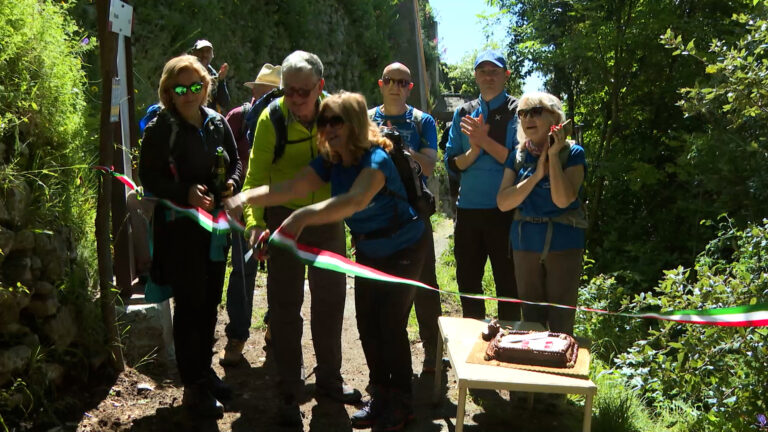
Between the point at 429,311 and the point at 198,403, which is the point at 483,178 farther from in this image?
the point at 198,403

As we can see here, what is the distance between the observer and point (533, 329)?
4.36 metres

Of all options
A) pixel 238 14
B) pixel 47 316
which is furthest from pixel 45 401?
pixel 238 14

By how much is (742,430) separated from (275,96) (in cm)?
328

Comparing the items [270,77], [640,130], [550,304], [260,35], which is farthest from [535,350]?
[260,35]

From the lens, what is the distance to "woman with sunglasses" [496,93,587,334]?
425 cm

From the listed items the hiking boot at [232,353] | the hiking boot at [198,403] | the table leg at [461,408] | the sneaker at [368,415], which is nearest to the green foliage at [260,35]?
the hiking boot at [232,353]

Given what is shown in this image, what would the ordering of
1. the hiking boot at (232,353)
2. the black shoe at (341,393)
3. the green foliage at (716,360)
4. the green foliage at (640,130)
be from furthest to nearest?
the green foliage at (640,130), the hiking boot at (232,353), the black shoe at (341,393), the green foliage at (716,360)

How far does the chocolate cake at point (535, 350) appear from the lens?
373cm

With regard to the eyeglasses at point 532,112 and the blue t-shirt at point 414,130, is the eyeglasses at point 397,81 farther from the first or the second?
the eyeglasses at point 532,112

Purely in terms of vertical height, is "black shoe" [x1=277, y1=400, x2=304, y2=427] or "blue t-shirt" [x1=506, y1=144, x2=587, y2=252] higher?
"blue t-shirt" [x1=506, y1=144, x2=587, y2=252]

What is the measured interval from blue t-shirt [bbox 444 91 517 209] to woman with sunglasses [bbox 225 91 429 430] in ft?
3.24

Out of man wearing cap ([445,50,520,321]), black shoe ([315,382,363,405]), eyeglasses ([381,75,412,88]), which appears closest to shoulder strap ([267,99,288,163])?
eyeglasses ([381,75,412,88])

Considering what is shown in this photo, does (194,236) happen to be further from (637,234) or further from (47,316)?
(637,234)

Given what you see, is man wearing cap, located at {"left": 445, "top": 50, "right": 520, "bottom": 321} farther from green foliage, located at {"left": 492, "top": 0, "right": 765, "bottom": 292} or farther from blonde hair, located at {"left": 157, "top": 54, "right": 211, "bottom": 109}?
green foliage, located at {"left": 492, "top": 0, "right": 765, "bottom": 292}
